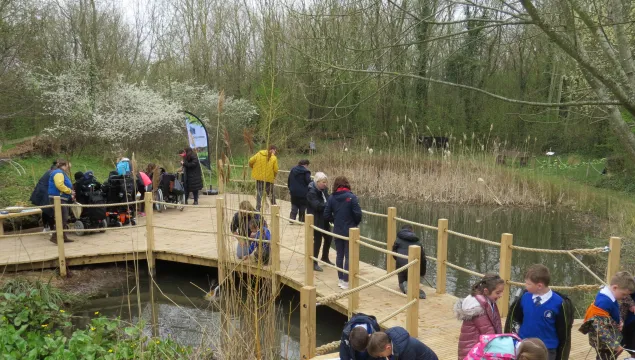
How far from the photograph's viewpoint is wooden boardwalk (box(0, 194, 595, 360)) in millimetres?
5562

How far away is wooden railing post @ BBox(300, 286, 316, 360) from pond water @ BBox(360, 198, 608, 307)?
446 cm

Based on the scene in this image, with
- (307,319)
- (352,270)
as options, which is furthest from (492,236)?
(307,319)

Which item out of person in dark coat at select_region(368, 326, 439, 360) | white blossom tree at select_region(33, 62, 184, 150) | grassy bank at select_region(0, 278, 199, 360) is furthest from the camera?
white blossom tree at select_region(33, 62, 184, 150)

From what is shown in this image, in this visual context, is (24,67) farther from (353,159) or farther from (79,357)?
(79,357)

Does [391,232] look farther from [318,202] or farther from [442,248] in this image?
[318,202]

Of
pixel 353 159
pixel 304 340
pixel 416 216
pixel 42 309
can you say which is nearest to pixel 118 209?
pixel 42 309

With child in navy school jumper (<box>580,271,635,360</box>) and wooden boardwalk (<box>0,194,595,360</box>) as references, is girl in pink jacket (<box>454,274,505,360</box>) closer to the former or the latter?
child in navy school jumper (<box>580,271,635,360</box>)

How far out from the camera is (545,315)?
3701 mm

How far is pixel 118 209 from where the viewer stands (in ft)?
31.3

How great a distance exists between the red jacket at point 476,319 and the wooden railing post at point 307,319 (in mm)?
1049

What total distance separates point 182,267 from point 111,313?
2159mm

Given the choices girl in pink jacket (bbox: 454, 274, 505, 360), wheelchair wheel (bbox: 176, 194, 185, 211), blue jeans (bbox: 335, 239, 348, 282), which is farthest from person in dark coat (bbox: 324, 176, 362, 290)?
wheelchair wheel (bbox: 176, 194, 185, 211)

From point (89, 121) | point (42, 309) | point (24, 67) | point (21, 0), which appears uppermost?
point (21, 0)

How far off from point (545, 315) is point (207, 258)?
552cm
